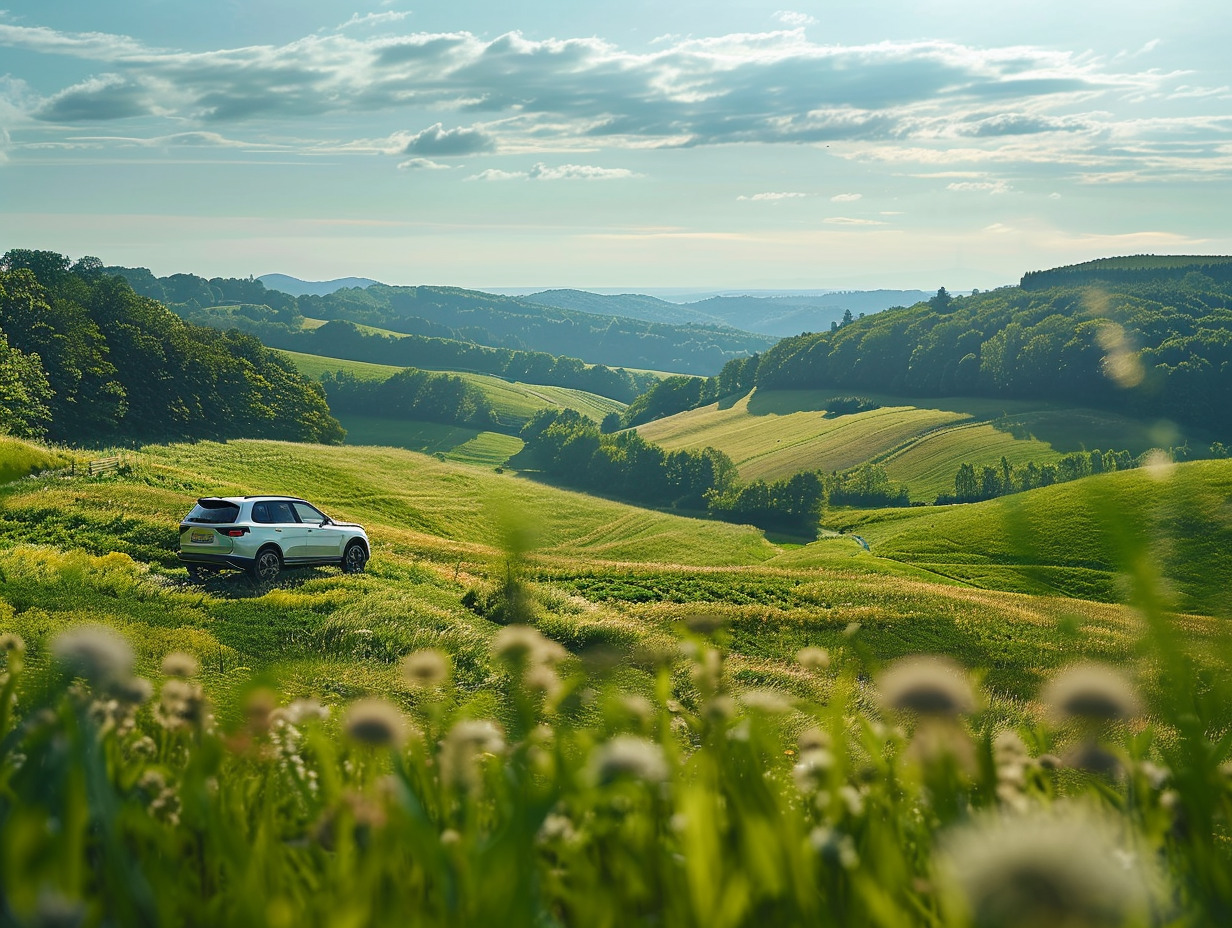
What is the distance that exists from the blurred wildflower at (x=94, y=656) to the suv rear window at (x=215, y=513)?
25.4 metres

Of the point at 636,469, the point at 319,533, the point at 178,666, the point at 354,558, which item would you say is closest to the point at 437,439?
the point at 636,469

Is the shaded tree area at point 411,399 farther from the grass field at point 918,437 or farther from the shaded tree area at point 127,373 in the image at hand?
the shaded tree area at point 127,373

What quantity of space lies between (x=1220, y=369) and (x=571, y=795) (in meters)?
189

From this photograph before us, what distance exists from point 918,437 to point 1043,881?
164 metres

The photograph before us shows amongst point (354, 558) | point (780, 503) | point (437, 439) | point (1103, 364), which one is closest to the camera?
point (354, 558)

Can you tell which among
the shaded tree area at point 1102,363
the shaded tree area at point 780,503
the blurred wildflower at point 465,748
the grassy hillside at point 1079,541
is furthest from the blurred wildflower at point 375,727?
the shaded tree area at point 1102,363

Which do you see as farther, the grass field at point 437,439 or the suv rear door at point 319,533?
the grass field at point 437,439

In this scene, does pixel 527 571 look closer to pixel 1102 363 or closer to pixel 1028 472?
pixel 1028 472

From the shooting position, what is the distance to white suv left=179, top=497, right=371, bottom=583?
1002 inches

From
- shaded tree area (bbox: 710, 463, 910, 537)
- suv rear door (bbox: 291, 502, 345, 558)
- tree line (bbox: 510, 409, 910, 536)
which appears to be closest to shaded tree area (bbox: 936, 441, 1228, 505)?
tree line (bbox: 510, 409, 910, 536)

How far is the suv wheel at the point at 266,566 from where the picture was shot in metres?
26.2

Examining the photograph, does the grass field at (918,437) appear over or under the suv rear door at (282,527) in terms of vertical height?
under

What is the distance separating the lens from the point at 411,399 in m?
181

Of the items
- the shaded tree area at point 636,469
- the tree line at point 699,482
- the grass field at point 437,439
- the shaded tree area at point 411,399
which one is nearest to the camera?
the tree line at point 699,482
